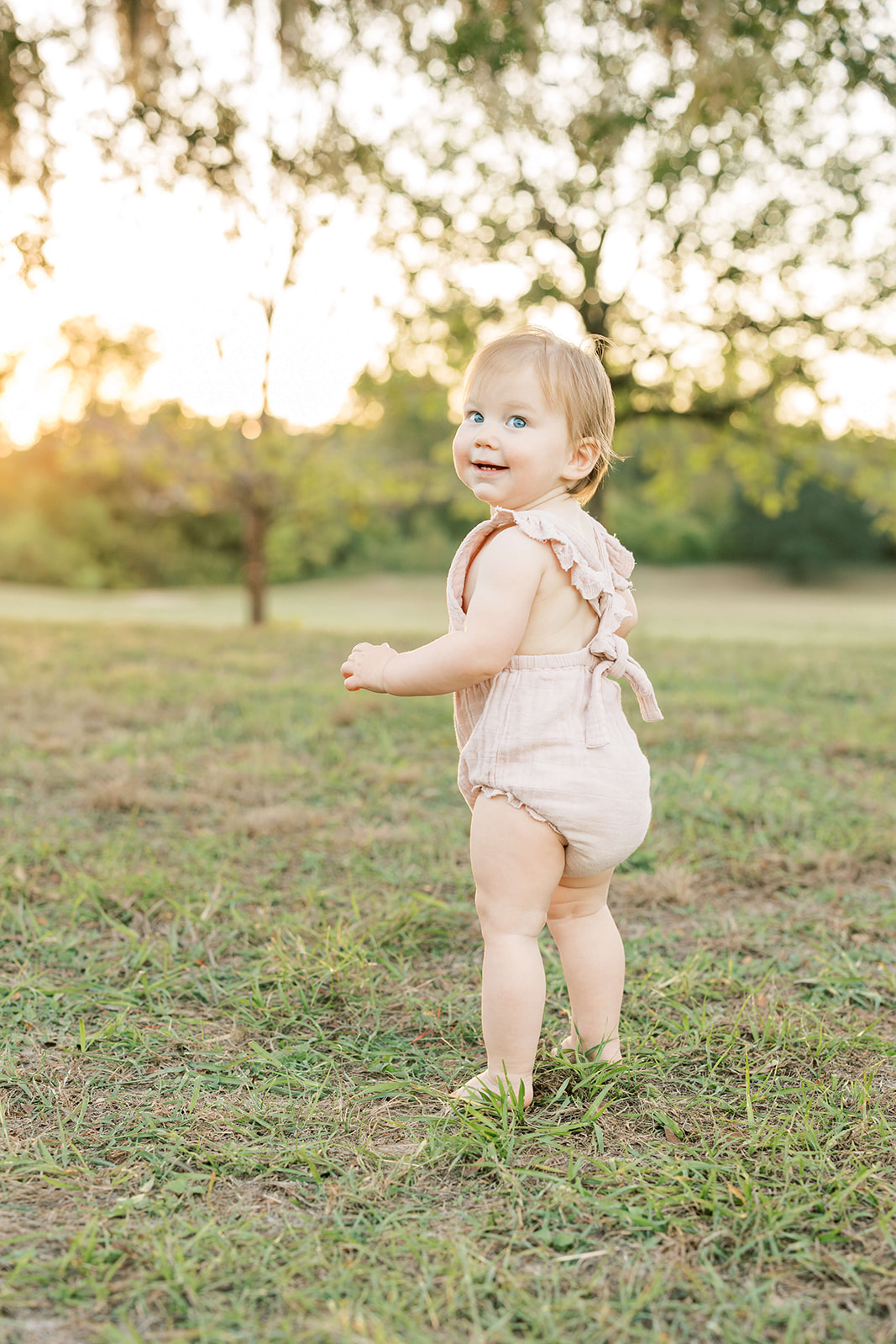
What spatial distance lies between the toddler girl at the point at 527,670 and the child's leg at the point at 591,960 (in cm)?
9

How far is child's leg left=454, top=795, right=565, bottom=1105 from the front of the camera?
1.84 metres

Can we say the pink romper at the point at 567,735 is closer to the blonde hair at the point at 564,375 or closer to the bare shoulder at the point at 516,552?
the bare shoulder at the point at 516,552

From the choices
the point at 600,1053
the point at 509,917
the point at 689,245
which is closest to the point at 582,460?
the point at 509,917

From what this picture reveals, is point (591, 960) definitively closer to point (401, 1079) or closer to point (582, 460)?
point (401, 1079)

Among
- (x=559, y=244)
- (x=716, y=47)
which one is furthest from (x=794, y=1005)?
(x=559, y=244)

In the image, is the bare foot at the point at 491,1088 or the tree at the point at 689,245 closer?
the bare foot at the point at 491,1088

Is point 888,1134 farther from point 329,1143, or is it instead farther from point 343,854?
point 343,854

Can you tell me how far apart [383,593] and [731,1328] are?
90.9 feet

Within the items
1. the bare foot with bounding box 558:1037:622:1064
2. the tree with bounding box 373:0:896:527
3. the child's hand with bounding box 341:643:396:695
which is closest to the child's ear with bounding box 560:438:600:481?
the child's hand with bounding box 341:643:396:695

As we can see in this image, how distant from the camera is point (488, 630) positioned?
1.80m

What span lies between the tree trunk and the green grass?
901 centimetres

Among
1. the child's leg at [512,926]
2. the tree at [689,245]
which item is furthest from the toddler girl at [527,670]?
the tree at [689,245]

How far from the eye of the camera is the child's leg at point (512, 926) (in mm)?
1837

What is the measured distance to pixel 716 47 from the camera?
4.15 metres
